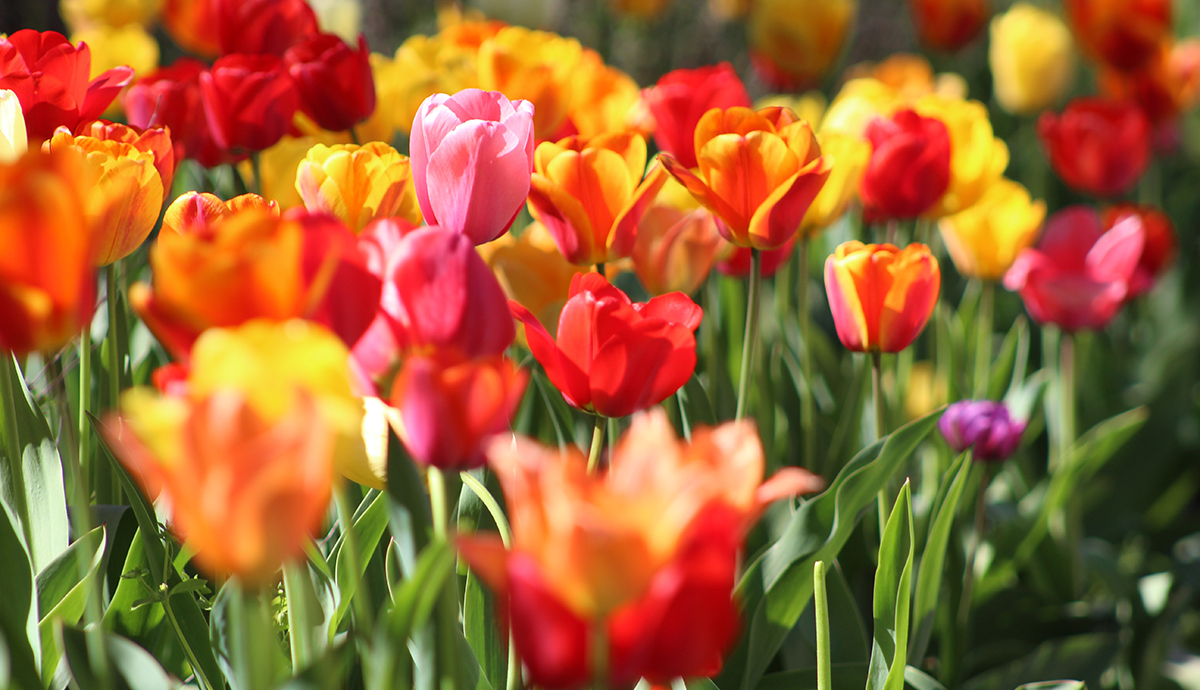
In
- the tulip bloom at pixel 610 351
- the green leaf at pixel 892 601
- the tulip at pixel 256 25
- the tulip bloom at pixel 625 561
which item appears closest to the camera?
the tulip bloom at pixel 625 561

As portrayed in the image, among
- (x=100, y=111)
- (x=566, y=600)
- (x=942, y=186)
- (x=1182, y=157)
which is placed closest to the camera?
(x=566, y=600)

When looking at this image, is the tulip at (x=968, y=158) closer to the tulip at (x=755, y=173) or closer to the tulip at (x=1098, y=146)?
the tulip at (x=755, y=173)

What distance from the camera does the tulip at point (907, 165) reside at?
0.98 metres

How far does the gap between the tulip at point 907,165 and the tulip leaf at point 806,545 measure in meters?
0.35

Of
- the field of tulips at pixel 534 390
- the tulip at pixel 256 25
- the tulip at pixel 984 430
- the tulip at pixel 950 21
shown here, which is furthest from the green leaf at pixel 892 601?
the tulip at pixel 950 21

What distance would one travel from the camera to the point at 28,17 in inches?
80.5

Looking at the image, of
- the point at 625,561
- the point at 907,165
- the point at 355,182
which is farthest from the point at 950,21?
the point at 625,561

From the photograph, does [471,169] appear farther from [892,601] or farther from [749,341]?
[892,601]

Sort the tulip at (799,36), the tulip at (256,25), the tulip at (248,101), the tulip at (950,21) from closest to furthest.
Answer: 1. the tulip at (248,101)
2. the tulip at (256,25)
3. the tulip at (799,36)
4. the tulip at (950,21)

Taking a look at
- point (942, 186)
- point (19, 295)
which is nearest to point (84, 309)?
point (19, 295)

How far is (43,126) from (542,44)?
65 centimetres

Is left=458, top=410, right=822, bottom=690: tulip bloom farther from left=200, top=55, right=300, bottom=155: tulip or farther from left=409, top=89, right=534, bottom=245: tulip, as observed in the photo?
left=200, top=55, right=300, bottom=155: tulip

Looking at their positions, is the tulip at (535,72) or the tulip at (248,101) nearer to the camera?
the tulip at (248,101)

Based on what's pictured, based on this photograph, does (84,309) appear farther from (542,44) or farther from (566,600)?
(542,44)
